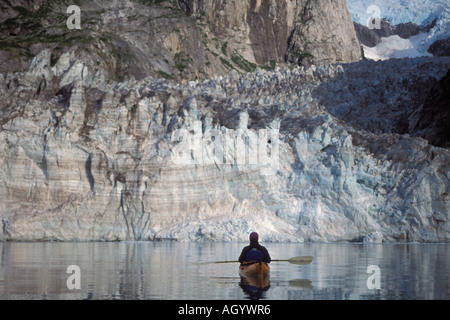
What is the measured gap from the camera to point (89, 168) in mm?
52656

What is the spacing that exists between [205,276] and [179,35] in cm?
7856

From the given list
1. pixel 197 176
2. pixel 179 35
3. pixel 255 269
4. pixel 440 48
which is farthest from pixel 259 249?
pixel 440 48


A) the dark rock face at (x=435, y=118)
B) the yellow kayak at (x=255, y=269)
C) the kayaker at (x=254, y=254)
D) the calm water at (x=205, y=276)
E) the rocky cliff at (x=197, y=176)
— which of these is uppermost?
the dark rock face at (x=435, y=118)

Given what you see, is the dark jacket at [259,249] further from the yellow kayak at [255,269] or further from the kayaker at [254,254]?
the yellow kayak at [255,269]

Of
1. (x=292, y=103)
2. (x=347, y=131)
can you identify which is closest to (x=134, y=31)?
(x=292, y=103)

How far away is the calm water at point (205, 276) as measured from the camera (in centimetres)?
2136

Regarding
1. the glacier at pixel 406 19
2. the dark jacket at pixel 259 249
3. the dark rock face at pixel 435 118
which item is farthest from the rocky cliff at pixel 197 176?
the glacier at pixel 406 19

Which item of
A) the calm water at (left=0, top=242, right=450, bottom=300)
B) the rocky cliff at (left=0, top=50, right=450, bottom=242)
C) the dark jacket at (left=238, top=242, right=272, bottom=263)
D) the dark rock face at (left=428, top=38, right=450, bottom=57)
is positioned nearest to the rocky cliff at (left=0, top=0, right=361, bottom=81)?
the dark rock face at (left=428, top=38, right=450, bottom=57)

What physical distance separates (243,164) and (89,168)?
11.1 m

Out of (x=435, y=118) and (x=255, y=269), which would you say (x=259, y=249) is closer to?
(x=255, y=269)

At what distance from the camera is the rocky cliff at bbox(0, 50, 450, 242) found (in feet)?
168

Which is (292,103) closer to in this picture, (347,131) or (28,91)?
(347,131)

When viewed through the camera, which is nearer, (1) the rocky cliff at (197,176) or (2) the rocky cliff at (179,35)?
(1) the rocky cliff at (197,176)

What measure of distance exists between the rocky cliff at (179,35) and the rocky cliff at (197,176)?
22.0 meters
